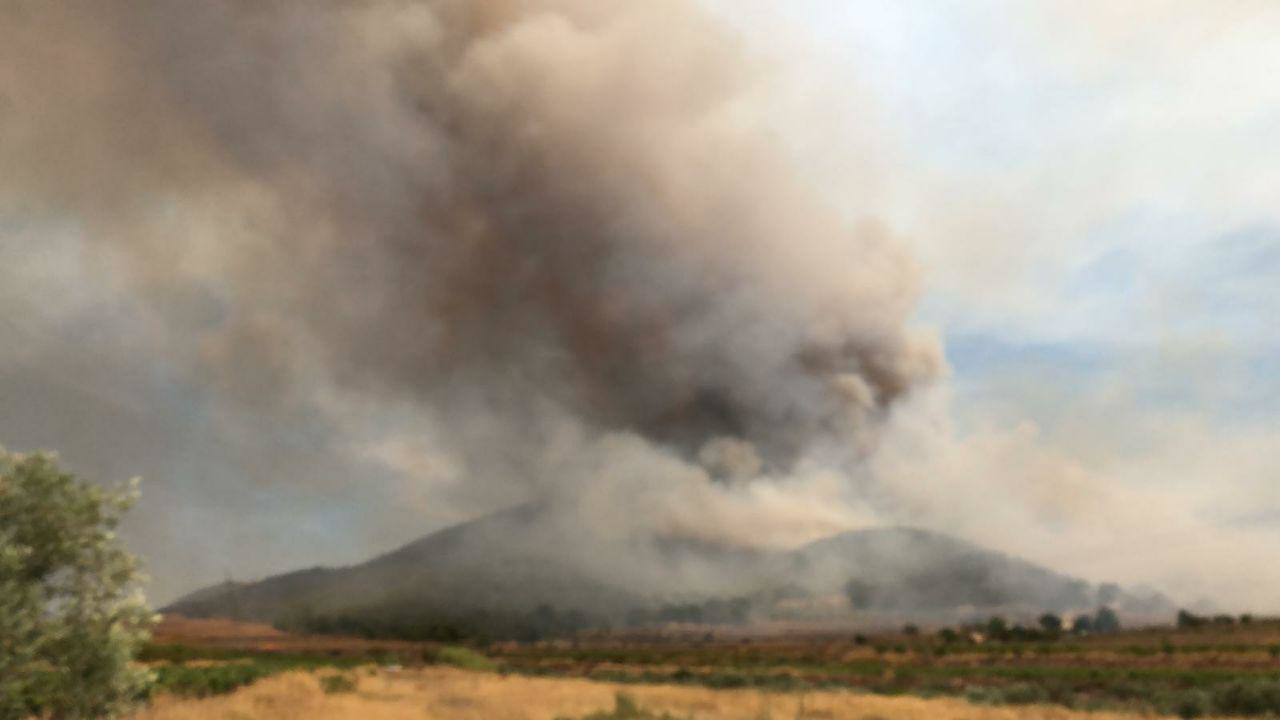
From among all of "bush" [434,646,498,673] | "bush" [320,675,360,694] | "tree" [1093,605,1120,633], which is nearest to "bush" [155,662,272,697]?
"bush" [320,675,360,694]

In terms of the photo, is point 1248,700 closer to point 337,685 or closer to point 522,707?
point 522,707

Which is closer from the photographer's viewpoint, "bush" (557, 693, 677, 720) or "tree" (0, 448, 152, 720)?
"tree" (0, 448, 152, 720)

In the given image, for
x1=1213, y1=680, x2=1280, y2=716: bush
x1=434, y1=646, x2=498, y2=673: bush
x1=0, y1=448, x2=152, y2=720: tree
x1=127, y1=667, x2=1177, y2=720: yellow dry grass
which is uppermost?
x1=0, y1=448, x2=152, y2=720: tree

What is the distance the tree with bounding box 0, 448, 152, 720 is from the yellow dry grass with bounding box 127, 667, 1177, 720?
838 cm

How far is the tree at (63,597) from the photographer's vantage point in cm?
1630

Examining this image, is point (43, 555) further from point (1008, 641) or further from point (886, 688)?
point (1008, 641)

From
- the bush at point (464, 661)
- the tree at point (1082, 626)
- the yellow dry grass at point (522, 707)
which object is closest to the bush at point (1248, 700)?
the yellow dry grass at point (522, 707)

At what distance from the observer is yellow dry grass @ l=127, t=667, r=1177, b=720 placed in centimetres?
2658

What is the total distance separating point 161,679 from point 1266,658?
8321cm

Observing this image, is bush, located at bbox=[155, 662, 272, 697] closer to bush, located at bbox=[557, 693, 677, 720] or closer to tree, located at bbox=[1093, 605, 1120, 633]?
bush, located at bbox=[557, 693, 677, 720]

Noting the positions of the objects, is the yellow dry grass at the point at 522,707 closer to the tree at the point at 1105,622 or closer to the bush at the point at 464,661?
the bush at the point at 464,661

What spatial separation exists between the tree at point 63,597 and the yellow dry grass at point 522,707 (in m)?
8.38

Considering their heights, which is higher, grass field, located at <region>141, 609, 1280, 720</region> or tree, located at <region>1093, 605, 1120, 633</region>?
grass field, located at <region>141, 609, 1280, 720</region>

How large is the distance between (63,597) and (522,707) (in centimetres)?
1532
